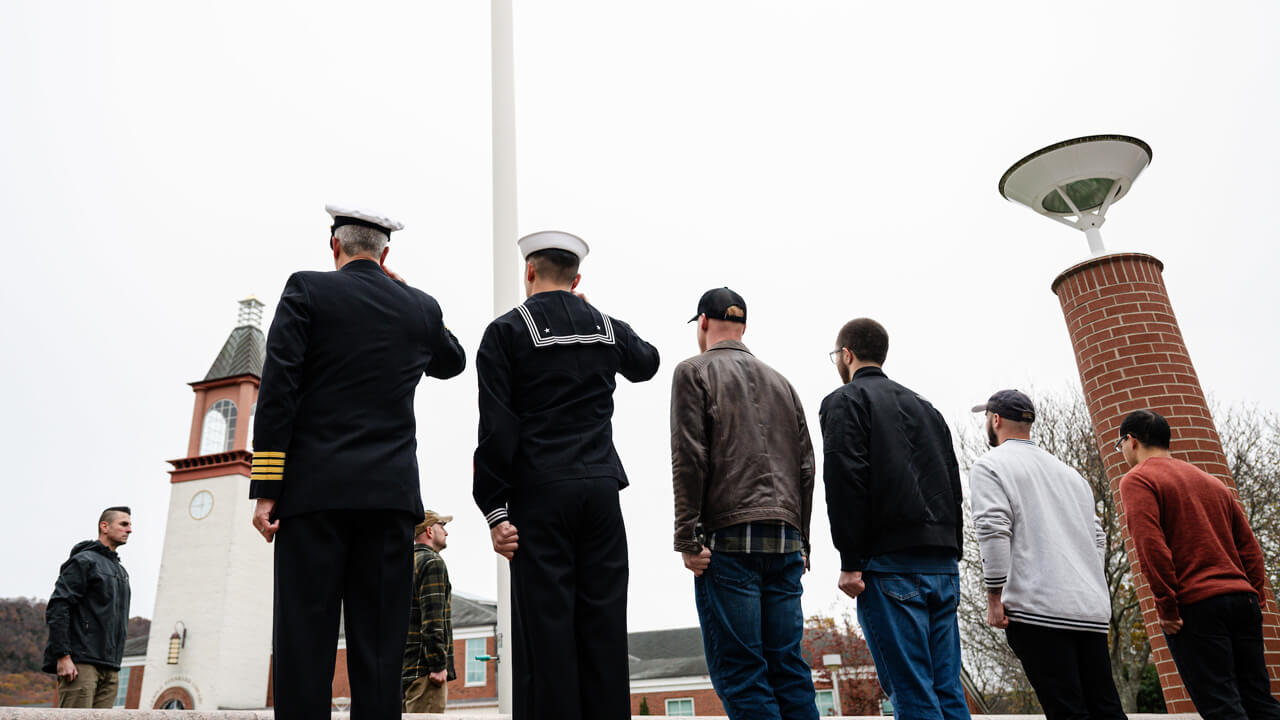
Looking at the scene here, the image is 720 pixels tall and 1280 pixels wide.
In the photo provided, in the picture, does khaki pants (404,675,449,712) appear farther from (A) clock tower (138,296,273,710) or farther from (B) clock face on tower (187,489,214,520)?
(B) clock face on tower (187,489,214,520)

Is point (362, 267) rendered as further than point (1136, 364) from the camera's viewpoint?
No

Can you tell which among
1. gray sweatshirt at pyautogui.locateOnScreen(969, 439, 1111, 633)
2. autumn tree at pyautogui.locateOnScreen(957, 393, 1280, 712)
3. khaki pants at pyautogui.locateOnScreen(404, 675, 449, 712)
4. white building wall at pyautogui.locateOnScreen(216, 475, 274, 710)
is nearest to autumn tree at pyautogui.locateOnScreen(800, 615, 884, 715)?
autumn tree at pyautogui.locateOnScreen(957, 393, 1280, 712)

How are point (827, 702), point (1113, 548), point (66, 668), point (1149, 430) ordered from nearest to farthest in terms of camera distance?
point (1149, 430) → point (66, 668) → point (1113, 548) → point (827, 702)

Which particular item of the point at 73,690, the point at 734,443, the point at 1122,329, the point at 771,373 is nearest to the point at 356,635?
the point at 734,443

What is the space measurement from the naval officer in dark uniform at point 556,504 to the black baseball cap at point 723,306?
91 centimetres

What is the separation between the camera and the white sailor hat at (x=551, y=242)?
3.84 meters

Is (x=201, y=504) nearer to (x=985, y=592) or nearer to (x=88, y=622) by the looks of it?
(x=985, y=592)

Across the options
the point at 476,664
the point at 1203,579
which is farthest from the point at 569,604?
the point at 476,664

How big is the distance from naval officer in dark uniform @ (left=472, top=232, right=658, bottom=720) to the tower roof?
132ft

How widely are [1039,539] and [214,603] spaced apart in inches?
1511

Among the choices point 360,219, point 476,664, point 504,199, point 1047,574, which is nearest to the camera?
point 360,219

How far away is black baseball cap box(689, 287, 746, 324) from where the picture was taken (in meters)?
A: 4.42

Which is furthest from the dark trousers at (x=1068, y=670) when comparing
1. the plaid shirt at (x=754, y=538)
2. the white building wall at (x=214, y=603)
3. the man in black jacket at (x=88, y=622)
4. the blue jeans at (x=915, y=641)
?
the white building wall at (x=214, y=603)

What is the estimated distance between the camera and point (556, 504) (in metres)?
3.26
